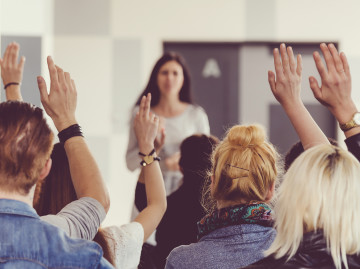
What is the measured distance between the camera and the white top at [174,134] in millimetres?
3282

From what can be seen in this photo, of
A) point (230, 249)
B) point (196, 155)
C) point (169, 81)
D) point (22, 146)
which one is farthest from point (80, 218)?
point (169, 81)

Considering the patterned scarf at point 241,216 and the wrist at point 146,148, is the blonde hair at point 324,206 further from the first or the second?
the wrist at point 146,148

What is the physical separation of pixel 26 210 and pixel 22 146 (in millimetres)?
127

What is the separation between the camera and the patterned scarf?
1497mm

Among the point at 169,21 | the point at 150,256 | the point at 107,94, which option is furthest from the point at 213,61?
the point at 150,256

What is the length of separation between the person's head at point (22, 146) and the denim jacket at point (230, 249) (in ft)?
1.74

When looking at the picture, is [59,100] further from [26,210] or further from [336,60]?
[336,60]

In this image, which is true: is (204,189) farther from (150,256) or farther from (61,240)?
(61,240)

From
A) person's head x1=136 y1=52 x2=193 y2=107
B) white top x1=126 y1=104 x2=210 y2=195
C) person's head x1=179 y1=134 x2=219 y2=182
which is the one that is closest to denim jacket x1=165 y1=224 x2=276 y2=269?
person's head x1=179 y1=134 x2=219 y2=182

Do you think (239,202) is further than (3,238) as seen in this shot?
Yes

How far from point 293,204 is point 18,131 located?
0.57m

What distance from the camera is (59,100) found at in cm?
138

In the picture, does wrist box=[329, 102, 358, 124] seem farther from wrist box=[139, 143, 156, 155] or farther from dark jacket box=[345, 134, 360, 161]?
wrist box=[139, 143, 156, 155]

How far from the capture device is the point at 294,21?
533 cm
